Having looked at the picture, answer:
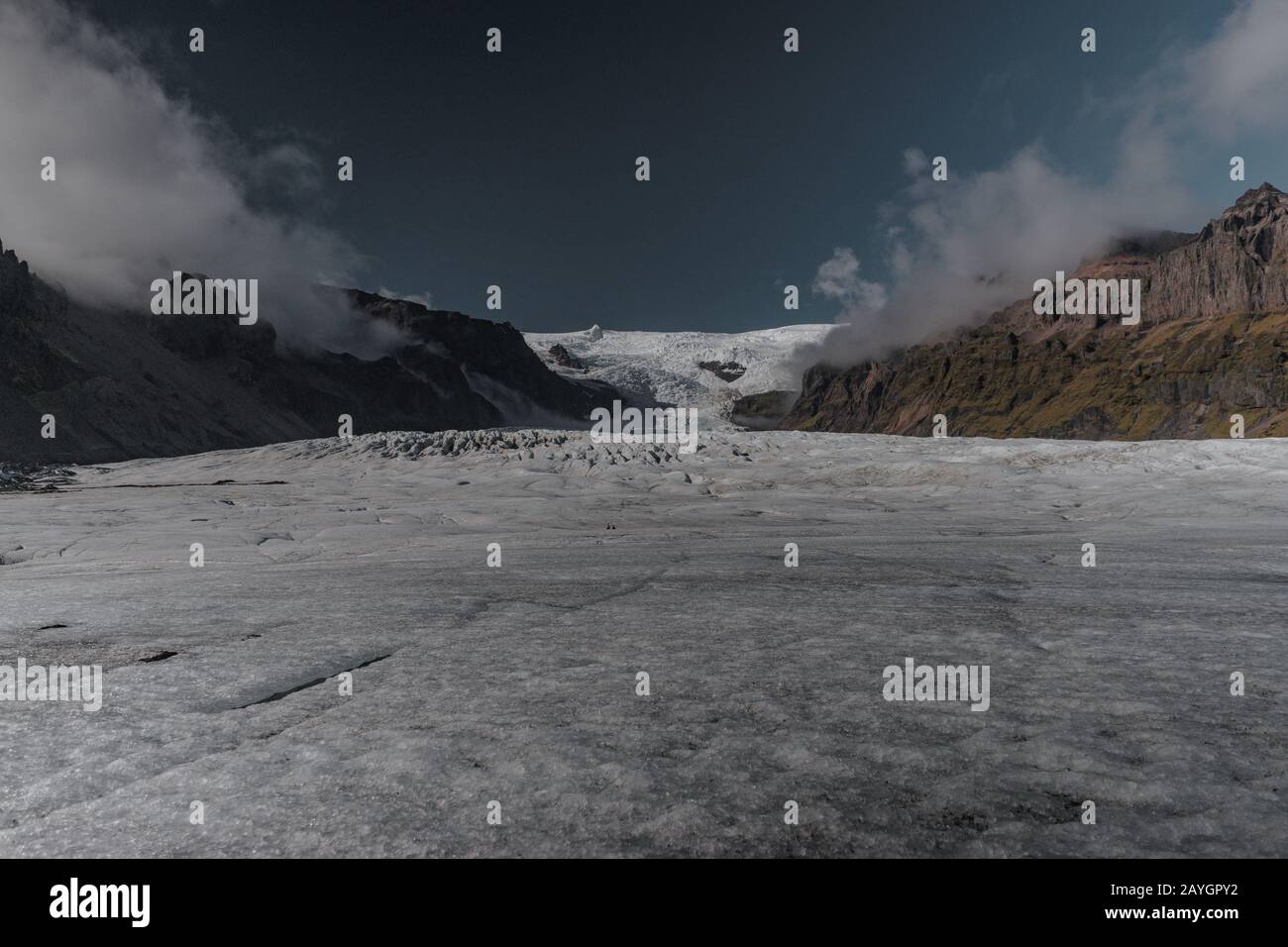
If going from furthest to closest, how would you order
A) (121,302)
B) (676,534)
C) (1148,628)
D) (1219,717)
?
1. (121,302)
2. (676,534)
3. (1148,628)
4. (1219,717)

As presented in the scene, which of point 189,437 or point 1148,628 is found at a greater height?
point 189,437

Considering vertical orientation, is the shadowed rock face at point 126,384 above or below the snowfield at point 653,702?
above

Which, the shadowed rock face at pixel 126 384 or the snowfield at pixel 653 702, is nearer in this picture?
the snowfield at pixel 653 702

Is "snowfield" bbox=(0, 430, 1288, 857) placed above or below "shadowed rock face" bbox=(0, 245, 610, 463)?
below

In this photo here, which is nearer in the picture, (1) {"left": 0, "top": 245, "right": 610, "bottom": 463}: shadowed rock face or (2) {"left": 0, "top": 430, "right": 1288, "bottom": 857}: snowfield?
(2) {"left": 0, "top": 430, "right": 1288, "bottom": 857}: snowfield

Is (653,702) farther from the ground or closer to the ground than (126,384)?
closer to the ground

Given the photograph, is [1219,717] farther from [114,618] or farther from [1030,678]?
[114,618]
